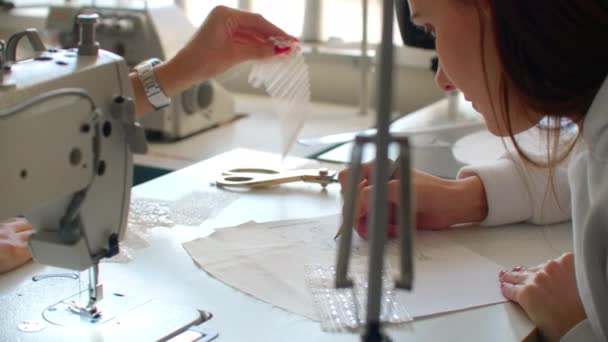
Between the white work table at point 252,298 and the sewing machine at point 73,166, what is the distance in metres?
0.05

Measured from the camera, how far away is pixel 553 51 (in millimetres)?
866

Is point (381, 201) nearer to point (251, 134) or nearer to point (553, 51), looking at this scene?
point (553, 51)

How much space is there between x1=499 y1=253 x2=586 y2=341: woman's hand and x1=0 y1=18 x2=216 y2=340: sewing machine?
15.1 inches

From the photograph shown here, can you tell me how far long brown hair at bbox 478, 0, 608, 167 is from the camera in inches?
33.2

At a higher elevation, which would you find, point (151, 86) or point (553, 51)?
point (553, 51)

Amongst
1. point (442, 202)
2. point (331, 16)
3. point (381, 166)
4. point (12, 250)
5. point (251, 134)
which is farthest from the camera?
point (331, 16)

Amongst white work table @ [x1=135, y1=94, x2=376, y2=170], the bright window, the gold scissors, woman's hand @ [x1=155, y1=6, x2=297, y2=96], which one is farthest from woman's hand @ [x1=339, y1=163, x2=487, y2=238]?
the bright window

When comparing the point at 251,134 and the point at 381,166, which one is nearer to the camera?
the point at 381,166

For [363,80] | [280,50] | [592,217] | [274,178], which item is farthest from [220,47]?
[363,80]

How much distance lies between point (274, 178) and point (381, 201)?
33.4 inches

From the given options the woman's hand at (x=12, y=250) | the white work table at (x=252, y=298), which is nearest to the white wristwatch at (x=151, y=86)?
the white work table at (x=252, y=298)

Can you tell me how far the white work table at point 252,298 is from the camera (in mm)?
907

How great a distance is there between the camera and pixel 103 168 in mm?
839

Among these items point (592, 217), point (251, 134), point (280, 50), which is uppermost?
point (280, 50)
